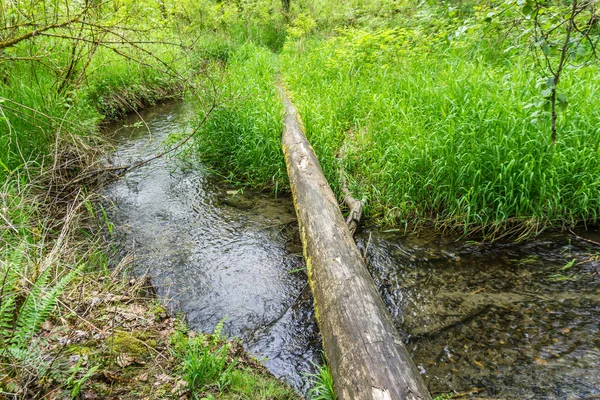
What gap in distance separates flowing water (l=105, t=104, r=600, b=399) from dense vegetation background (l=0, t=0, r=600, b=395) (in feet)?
1.40

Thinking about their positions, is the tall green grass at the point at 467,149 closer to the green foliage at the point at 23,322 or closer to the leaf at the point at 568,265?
the leaf at the point at 568,265

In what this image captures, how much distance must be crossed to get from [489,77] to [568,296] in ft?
9.25

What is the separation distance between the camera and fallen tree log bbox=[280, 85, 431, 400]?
175 centimetres

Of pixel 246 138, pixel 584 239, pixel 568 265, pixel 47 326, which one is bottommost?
pixel 47 326

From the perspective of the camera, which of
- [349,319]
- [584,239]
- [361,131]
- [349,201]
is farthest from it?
[361,131]

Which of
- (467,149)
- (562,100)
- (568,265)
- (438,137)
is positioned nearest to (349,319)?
(562,100)

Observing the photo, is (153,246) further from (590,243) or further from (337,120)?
(590,243)

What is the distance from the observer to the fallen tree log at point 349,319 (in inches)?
68.7

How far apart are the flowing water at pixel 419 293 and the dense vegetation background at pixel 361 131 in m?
0.43

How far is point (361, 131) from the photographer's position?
5012 mm

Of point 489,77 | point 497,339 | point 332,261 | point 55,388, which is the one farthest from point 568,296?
point 55,388

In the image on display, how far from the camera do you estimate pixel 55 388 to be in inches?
66.4

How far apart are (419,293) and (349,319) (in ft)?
3.97

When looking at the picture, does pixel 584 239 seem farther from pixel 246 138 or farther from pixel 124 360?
pixel 246 138
